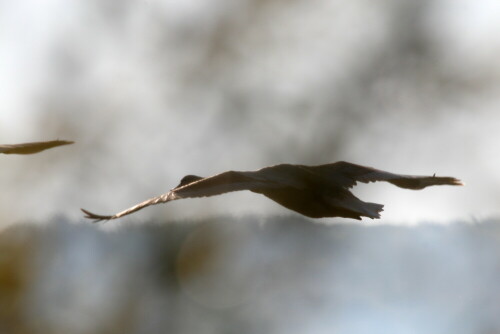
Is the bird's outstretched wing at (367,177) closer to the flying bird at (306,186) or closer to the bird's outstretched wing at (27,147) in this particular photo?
the flying bird at (306,186)

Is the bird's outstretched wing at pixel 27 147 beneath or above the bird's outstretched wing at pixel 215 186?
above

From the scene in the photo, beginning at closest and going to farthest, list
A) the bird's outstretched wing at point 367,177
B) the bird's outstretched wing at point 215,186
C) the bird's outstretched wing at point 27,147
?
the bird's outstretched wing at point 215,186 < the bird's outstretched wing at point 27,147 < the bird's outstretched wing at point 367,177

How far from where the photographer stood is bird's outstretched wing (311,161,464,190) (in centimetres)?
404

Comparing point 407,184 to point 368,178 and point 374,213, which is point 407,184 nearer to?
point 368,178

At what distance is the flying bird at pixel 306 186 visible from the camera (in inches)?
131

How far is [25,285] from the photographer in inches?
784

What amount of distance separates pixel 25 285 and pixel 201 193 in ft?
57.6

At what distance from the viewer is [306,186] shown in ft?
12.1

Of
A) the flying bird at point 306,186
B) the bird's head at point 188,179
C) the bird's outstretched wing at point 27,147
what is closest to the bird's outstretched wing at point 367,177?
the flying bird at point 306,186

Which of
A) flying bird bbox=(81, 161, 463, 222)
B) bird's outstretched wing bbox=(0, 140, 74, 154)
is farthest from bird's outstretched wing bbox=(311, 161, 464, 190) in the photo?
bird's outstretched wing bbox=(0, 140, 74, 154)

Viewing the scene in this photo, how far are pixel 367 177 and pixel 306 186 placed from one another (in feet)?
2.09

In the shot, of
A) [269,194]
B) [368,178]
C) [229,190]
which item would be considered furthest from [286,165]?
[368,178]

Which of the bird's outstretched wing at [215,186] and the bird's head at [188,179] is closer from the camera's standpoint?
the bird's outstretched wing at [215,186]

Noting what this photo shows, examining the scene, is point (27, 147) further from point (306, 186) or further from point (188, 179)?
point (306, 186)
